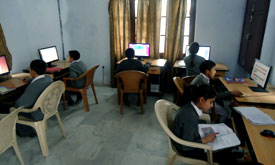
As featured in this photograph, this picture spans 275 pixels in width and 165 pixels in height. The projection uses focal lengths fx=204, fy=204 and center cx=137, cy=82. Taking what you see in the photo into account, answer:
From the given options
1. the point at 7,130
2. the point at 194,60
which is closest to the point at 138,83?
the point at 194,60

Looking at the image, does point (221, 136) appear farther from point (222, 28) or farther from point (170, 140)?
point (222, 28)

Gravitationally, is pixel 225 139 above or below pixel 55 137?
above

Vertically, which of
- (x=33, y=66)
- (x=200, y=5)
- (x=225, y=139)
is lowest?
(x=225, y=139)

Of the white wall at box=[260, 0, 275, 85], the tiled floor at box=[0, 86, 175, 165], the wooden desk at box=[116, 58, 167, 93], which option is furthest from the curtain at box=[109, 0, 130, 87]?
the white wall at box=[260, 0, 275, 85]

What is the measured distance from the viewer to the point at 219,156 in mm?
1600

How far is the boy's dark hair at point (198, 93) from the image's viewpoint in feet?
5.00

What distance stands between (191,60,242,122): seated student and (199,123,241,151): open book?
2.10 ft

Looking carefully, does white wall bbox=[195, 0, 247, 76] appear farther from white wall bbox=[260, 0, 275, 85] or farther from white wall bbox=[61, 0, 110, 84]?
white wall bbox=[61, 0, 110, 84]

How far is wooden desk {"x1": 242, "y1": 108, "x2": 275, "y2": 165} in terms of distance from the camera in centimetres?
131

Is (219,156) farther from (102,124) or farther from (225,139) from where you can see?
(102,124)

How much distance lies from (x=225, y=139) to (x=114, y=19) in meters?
3.38

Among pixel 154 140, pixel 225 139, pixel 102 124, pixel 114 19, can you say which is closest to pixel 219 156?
pixel 225 139

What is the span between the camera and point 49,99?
234cm

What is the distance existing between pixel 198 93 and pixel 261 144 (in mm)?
561
